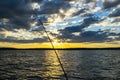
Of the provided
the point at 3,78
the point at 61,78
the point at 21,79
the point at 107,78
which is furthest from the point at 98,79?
the point at 3,78

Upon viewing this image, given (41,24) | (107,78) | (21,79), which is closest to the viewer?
(41,24)

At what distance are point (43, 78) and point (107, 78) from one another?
1171 cm

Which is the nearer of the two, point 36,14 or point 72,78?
point 36,14

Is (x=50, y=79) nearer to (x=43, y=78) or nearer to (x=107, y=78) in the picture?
(x=43, y=78)

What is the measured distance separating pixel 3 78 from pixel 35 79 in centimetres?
569

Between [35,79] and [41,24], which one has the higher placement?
[35,79]

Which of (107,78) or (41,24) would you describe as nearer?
(41,24)

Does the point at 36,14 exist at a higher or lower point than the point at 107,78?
lower

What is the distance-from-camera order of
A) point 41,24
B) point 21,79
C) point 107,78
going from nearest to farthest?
1. point 41,24
2. point 21,79
3. point 107,78

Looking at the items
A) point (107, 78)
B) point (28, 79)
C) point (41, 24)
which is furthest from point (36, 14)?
point (107, 78)

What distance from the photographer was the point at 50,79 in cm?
4522

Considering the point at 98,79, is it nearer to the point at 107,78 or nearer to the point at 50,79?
the point at 107,78

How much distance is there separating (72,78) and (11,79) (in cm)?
1069

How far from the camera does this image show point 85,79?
45719 mm
